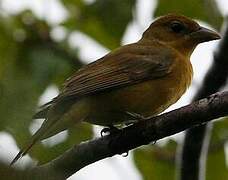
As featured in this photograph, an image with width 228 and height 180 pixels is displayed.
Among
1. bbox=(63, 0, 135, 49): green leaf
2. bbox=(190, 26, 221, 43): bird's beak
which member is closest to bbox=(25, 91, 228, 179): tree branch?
bbox=(63, 0, 135, 49): green leaf

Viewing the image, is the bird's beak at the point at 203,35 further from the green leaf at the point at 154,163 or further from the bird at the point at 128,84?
the green leaf at the point at 154,163

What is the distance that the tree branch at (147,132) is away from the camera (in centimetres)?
223

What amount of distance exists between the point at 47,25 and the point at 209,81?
1.50m

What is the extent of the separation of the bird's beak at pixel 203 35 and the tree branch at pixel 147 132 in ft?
6.48

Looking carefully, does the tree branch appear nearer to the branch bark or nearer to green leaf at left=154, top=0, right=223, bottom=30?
the branch bark

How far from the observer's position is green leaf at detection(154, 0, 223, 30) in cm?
361

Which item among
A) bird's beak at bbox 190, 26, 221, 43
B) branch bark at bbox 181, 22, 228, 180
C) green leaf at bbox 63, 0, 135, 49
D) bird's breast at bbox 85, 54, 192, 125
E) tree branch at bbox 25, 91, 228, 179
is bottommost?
tree branch at bbox 25, 91, 228, 179

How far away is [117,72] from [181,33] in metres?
1.25

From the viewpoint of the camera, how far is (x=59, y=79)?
382 centimetres

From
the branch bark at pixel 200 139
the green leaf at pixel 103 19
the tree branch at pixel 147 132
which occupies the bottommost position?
the tree branch at pixel 147 132

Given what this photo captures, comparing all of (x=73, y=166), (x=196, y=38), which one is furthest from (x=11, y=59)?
(x=196, y=38)

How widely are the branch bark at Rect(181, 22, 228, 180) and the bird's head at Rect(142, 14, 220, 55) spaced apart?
4.96ft

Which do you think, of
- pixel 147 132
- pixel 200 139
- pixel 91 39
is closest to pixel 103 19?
pixel 91 39

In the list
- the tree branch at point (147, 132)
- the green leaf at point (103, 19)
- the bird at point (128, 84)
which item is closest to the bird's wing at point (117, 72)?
the bird at point (128, 84)
